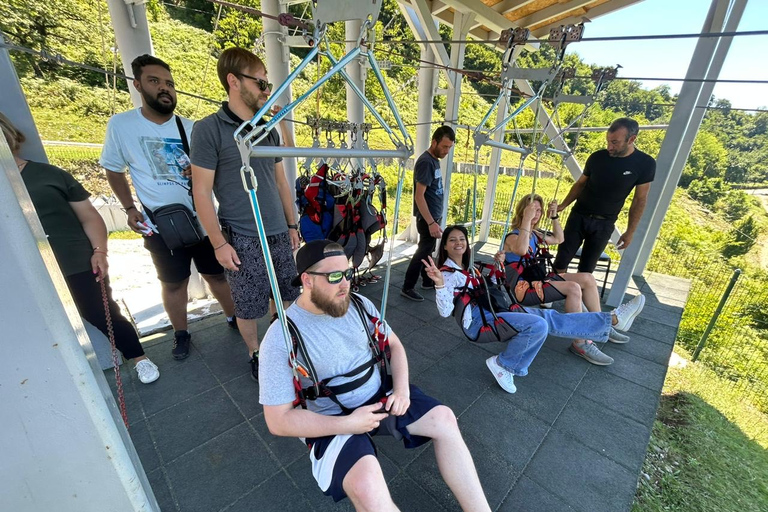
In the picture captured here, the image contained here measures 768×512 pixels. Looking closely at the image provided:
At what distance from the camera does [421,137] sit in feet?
15.2

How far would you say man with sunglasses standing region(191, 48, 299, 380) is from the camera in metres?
A: 1.52

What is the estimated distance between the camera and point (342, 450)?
118 centimetres

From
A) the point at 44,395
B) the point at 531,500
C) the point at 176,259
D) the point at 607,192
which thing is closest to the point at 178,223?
the point at 176,259

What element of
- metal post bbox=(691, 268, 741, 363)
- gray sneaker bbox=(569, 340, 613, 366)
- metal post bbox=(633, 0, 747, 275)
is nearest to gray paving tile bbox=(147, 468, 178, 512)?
gray sneaker bbox=(569, 340, 613, 366)

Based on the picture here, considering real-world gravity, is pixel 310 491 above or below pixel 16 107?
below

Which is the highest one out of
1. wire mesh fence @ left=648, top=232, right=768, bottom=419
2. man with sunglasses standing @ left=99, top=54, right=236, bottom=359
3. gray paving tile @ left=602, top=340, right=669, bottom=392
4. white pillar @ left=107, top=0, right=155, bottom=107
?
white pillar @ left=107, top=0, right=155, bottom=107

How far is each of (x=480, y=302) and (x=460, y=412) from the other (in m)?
0.71

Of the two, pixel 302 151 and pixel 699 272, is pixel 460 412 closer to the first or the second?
pixel 302 151

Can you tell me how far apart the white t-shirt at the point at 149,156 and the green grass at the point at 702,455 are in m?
3.07

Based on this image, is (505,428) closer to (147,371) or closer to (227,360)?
(227,360)

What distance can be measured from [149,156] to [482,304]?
7.38 feet

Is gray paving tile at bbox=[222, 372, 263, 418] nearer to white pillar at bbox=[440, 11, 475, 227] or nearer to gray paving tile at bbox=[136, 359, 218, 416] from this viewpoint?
gray paving tile at bbox=[136, 359, 218, 416]

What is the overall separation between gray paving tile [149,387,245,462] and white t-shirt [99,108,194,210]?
122 centimetres

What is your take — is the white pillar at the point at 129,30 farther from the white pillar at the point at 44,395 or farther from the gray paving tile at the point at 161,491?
the gray paving tile at the point at 161,491
